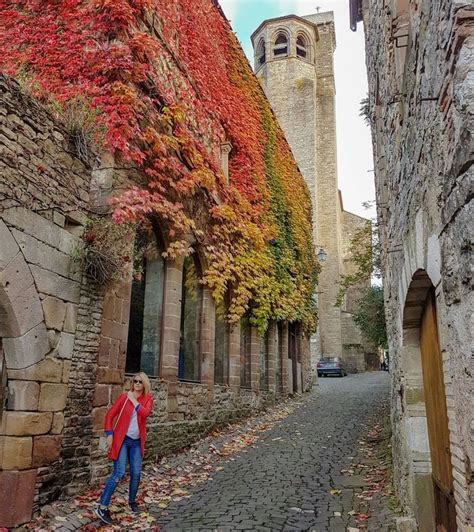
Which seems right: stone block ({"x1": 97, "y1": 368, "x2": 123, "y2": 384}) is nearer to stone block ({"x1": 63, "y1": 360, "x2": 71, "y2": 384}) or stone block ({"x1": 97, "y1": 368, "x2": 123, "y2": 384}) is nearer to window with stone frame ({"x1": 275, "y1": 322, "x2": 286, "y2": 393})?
stone block ({"x1": 63, "y1": 360, "x2": 71, "y2": 384})

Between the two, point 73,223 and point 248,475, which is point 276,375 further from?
point 73,223

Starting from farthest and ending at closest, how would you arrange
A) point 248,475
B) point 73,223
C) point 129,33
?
1. point 129,33
2. point 248,475
3. point 73,223

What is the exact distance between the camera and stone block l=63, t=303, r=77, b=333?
5.22m

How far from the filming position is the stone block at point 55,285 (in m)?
4.80

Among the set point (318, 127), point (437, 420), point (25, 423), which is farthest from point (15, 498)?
point (318, 127)

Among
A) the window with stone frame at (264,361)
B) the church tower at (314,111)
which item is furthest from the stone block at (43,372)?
the church tower at (314,111)

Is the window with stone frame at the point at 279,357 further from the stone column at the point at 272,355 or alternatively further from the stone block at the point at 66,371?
the stone block at the point at 66,371

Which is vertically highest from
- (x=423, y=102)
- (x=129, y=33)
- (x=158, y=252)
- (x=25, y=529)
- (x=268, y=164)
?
(x=268, y=164)

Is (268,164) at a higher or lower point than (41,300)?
higher

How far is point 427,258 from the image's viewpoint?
8.54 feet

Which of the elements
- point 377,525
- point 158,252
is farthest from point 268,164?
point 377,525

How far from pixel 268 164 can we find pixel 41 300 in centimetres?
1046

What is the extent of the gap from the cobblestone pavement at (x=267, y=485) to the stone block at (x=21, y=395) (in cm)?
100

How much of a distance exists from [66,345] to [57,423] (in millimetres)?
790
